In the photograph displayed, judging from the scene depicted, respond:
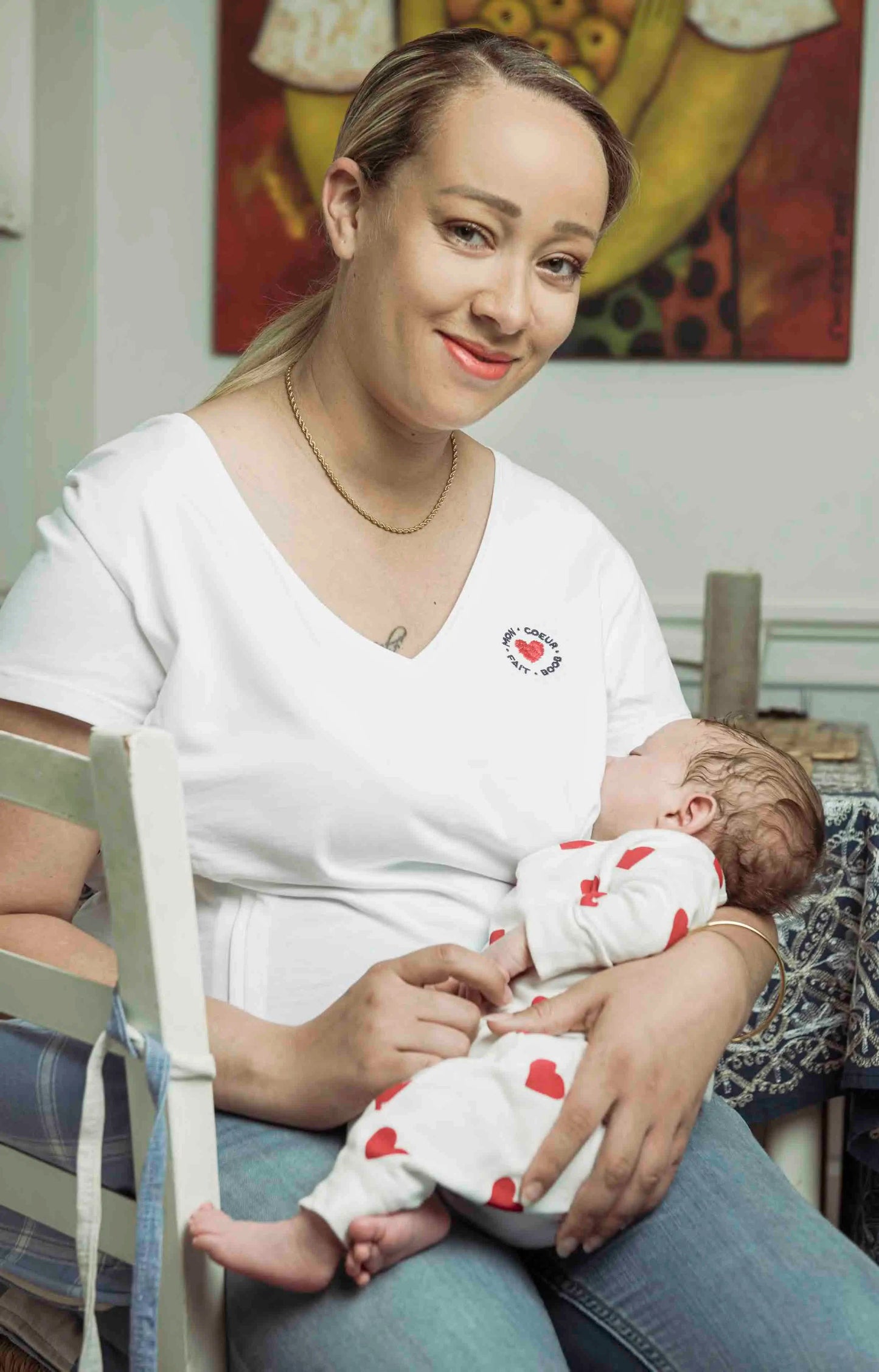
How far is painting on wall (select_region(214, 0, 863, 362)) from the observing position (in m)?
3.16

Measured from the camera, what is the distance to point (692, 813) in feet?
4.31

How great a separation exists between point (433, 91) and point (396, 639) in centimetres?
45

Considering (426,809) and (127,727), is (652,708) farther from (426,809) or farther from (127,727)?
(127,727)

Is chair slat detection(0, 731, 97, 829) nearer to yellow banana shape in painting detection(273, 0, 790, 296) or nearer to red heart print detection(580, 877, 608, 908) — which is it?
red heart print detection(580, 877, 608, 908)

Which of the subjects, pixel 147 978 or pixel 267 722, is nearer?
pixel 147 978

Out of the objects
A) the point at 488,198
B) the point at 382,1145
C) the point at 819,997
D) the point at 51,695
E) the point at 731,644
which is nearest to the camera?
the point at 382,1145

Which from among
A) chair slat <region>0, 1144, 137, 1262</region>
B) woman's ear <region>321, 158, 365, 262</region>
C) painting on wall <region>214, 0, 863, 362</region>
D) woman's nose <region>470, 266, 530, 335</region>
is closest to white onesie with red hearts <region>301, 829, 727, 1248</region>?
chair slat <region>0, 1144, 137, 1262</region>

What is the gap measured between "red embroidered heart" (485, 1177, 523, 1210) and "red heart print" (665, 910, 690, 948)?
240 mm

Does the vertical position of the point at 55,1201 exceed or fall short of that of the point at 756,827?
it falls short

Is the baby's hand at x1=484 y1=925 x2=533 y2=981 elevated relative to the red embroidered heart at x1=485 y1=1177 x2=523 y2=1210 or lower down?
elevated

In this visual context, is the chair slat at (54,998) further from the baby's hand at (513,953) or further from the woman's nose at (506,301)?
the woman's nose at (506,301)

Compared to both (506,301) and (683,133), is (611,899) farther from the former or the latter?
(683,133)

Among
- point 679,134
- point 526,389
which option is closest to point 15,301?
point 526,389

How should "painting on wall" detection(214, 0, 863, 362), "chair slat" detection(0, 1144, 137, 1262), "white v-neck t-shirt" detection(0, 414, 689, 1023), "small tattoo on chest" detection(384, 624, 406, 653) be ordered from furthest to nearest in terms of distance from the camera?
"painting on wall" detection(214, 0, 863, 362) < "small tattoo on chest" detection(384, 624, 406, 653) < "white v-neck t-shirt" detection(0, 414, 689, 1023) < "chair slat" detection(0, 1144, 137, 1262)
